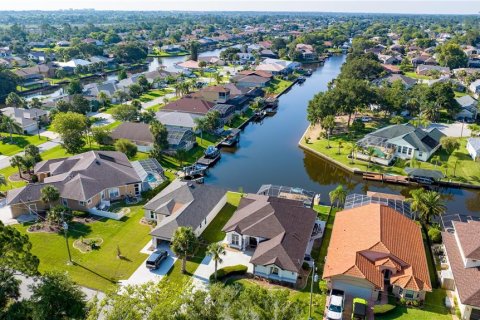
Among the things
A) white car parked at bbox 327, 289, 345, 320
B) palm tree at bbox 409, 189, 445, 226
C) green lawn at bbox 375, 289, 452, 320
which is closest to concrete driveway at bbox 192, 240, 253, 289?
white car parked at bbox 327, 289, 345, 320

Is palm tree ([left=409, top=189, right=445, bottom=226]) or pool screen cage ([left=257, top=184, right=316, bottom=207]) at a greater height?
palm tree ([left=409, top=189, right=445, bottom=226])

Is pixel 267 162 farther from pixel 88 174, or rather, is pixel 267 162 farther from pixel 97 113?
pixel 97 113

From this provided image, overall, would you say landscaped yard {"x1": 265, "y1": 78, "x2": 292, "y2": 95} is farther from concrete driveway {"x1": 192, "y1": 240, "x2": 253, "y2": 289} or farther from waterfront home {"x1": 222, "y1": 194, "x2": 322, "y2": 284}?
concrete driveway {"x1": 192, "y1": 240, "x2": 253, "y2": 289}

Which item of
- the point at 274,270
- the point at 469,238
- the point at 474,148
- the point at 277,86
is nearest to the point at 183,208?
the point at 274,270

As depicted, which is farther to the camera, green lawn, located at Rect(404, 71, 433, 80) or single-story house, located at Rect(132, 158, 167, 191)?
green lawn, located at Rect(404, 71, 433, 80)

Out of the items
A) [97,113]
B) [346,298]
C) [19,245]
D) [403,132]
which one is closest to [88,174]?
[19,245]

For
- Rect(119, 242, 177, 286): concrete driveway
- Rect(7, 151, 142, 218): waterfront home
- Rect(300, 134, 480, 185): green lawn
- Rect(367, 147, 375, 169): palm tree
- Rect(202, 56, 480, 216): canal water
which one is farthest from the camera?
Rect(367, 147, 375, 169): palm tree

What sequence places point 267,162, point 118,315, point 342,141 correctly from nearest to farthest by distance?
point 118,315, point 267,162, point 342,141
